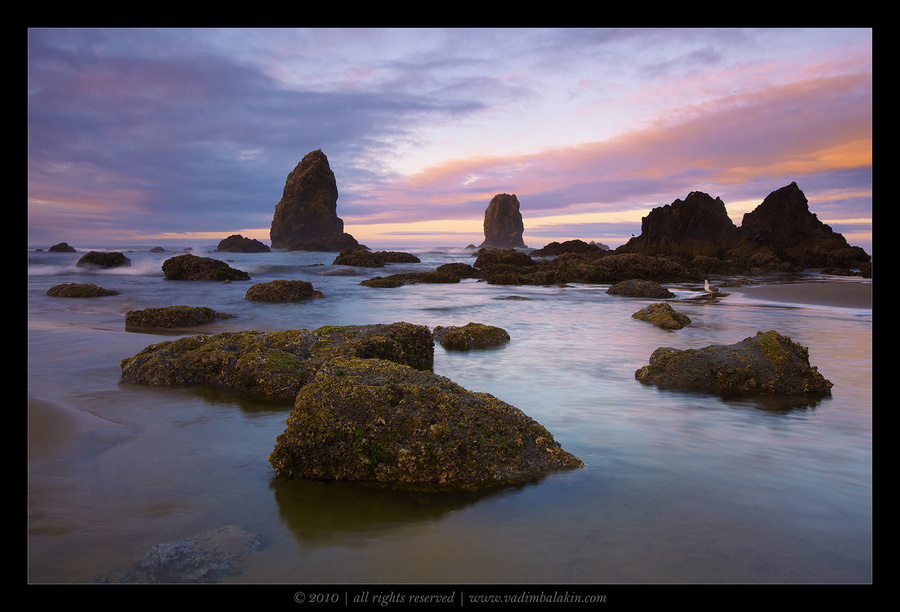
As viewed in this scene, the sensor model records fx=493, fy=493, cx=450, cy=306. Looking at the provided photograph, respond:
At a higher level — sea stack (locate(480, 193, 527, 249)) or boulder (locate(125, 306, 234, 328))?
sea stack (locate(480, 193, 527, 249))

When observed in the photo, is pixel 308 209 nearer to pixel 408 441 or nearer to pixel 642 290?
pixel 642 290

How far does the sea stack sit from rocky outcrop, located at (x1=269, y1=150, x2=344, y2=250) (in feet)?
164

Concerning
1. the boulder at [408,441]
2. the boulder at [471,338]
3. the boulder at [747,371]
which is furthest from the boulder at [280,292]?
the boulder at [408,441]

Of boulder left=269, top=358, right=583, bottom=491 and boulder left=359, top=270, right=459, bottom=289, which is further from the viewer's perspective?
boulder left=359, top=270, right=459, bottom=289

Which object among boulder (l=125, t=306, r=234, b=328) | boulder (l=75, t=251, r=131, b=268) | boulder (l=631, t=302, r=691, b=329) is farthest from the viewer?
boulder (l=75, t=251, r=131, b=268)

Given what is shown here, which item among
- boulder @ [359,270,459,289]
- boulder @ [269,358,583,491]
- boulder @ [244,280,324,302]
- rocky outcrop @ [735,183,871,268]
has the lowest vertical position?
boulder @ [269,358,583,491]

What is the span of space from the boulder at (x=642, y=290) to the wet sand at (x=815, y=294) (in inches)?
144

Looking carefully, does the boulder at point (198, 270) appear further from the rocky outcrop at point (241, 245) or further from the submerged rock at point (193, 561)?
the rocky outcrop at point (241, 245)

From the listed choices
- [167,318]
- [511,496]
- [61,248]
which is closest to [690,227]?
[167,318]

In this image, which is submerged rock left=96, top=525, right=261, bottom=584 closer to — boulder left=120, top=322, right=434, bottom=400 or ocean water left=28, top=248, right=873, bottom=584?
ocean water left=28, top=248, right=873, bottom=584

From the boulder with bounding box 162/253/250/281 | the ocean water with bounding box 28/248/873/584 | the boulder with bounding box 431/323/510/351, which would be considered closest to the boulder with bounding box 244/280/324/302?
the boulder with bounding box 162/253/250/281

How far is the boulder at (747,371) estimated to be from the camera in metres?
6.46

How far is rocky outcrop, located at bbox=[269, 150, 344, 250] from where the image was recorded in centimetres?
11182
